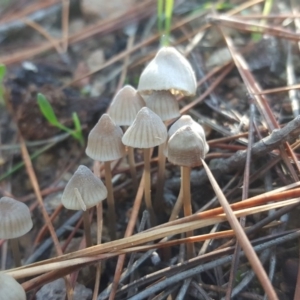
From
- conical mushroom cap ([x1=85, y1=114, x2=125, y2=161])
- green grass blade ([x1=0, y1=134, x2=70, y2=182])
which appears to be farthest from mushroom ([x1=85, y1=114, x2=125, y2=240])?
green grass blade ([x1=0, y1=134, x2=70, y2=182])

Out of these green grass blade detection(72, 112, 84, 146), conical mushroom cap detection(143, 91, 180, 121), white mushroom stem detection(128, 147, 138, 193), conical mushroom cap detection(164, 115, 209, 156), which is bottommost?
white mushroom stem detection(128, 147, 138, 193)

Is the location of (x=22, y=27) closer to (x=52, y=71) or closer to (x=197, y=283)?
(x=52, y=71)

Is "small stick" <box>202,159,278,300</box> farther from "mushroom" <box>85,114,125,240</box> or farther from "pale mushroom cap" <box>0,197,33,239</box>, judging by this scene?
"pale mushroom cap" <box>0,197,33,239</box>

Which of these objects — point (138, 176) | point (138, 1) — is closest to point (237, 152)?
point (138, 176)

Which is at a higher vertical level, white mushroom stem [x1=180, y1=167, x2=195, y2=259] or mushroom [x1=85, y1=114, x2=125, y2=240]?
mushroom [x1=85, y1=114, x2=125, y2=240]

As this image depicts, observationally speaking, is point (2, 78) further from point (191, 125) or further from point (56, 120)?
point (191, 125)

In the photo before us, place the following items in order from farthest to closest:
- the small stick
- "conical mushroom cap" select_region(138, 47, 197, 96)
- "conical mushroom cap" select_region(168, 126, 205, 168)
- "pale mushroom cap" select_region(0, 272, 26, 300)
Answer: "conical mushroom cap" select_region(138, 47, 197, 96) → "conical mushroom cap" select_region(168, 126, 205, 168) → "pale mushroom cap" select_region(0, 272, 26, 300) → the small stick

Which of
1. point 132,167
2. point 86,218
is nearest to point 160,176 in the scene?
point 132,167

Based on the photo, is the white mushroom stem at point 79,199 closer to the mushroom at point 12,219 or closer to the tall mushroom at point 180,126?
the mushroom at point 12,219
